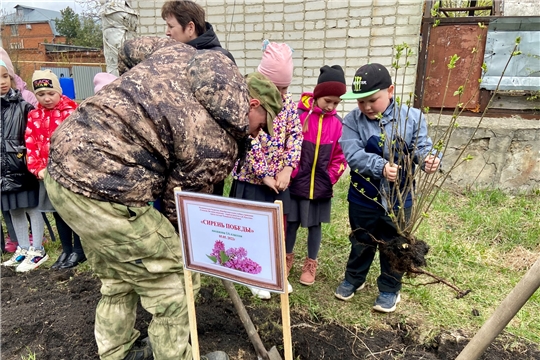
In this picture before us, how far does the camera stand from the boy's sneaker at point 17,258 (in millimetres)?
3777

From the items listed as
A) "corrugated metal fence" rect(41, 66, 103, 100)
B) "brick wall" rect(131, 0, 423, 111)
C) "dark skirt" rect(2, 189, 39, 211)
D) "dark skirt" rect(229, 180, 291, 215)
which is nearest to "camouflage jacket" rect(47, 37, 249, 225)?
"dark skirt" rect(229, 180, 291, 215)

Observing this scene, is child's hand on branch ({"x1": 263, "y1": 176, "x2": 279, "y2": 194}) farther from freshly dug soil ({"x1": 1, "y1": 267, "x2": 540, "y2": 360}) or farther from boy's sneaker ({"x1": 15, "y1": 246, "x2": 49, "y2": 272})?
boy's sneaker ({"x1": 15, "y1": 246, "x2": 49, "y2": 272})

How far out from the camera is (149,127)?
1.64m

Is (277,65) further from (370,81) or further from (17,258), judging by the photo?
(17,258)

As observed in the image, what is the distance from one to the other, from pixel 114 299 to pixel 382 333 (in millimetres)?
1732

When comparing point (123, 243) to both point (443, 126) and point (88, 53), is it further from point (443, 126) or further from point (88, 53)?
point (88, 53)

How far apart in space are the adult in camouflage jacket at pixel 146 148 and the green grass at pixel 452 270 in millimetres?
1412

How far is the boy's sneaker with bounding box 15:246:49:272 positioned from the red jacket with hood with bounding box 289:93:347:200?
261cm

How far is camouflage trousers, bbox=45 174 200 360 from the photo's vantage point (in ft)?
5.59

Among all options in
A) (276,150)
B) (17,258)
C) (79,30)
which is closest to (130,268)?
(276,150)

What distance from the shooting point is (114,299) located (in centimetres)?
212

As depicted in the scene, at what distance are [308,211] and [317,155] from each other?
45cm

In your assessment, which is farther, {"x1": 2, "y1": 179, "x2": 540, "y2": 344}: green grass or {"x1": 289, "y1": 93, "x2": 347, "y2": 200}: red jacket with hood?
{"x1": 289, "y1": 93, "x2": 347, "y2": 200}: red jacket with hood

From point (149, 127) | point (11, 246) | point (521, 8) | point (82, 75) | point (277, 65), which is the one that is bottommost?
point (11, 246)
